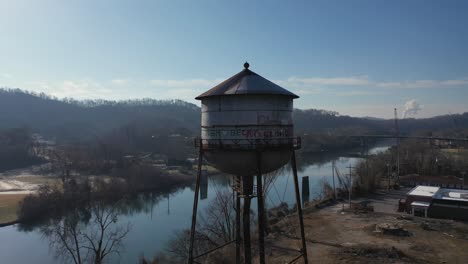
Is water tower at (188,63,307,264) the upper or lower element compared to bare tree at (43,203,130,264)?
upper

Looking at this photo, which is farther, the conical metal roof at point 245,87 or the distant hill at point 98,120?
the distant hill at point 98,120

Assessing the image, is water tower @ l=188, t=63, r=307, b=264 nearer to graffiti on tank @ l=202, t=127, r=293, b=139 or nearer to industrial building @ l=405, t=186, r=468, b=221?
graffiti on tank @ l=202, t=127, r=293, b=139

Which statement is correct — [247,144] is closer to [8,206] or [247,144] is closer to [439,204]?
[439,204]

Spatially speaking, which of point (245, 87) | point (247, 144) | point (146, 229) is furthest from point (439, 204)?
point (146, 229)

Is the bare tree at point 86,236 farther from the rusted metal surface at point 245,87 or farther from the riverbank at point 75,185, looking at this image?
the rusted metal surface at point 245,87

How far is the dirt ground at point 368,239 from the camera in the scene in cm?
1483

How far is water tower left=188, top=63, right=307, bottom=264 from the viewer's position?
844 centimetres

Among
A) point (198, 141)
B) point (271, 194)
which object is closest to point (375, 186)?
point (271, 194)

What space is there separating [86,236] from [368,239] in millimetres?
13307

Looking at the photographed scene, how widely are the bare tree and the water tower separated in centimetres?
1057

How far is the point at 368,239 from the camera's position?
17234 mm

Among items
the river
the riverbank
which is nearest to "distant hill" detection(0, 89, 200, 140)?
the riverbank

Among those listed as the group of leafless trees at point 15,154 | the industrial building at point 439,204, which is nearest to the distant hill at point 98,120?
the group of leafless trees at point 15,154

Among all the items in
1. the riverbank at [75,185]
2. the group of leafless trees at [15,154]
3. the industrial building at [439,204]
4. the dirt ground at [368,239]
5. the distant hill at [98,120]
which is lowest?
the riverbank at [75,185]
